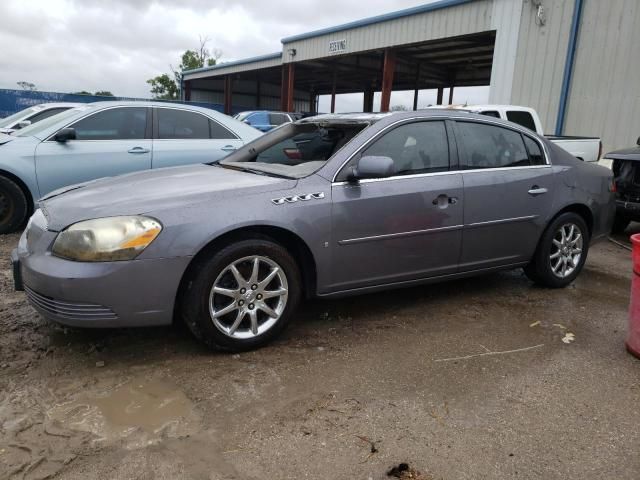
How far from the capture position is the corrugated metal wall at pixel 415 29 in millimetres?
13375

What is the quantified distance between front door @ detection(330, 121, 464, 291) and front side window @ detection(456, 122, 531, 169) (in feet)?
0.59

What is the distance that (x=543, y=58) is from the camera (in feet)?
38.6

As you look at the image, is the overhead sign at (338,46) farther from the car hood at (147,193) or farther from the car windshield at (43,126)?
the car hood at (147,193)

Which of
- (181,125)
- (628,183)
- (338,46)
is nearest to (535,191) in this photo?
(628,183)

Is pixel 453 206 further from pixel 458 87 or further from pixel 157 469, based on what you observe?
pixel 458 87

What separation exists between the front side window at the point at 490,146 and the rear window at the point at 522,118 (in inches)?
172

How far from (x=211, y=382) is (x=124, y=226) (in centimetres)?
97

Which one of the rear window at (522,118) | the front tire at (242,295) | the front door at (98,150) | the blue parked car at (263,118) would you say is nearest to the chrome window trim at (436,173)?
the front tire at (242,295)

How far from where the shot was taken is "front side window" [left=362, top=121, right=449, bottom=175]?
12.2ft

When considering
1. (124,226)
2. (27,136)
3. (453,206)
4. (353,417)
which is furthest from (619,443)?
(27,136)

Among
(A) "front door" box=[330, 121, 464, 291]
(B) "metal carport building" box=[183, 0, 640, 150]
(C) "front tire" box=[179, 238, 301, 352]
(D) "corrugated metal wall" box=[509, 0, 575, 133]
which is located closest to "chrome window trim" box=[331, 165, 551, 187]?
(A) "front door" box=[330, 121, 464, 291]

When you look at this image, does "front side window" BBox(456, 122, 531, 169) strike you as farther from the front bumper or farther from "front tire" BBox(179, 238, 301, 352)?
the front bumper

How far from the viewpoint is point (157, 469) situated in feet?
7.14

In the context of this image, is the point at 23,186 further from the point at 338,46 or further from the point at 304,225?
the point at 338,46
